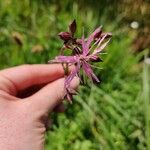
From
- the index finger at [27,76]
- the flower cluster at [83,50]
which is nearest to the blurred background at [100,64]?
the index finger at [27,76]

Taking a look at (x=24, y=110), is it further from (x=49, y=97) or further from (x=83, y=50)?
(x=83, y=50)

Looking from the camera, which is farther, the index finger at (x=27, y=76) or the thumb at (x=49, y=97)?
the index finger at (x=27, y=76)

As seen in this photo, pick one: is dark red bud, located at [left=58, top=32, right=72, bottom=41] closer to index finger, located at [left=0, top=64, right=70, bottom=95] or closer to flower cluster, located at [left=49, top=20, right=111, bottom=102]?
flower cluster, located at [left=49, top=20, right=111, bottom=102]

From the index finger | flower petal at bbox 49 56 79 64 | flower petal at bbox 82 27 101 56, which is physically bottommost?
the index finger

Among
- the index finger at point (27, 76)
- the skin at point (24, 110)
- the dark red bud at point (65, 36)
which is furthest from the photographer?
the index finger at point (27, 76)

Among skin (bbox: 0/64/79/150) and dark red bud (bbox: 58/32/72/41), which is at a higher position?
dark red bud (bbox: 58/32/72/41)

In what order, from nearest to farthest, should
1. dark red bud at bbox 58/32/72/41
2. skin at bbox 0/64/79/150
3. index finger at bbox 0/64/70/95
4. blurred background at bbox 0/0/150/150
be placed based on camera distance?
dark red bud at bbox 58/32/72/41
skin at bbox 0/64/79/150
index finger at bbox 0/64/70/95
blurred background at bbox 0/0/150/150

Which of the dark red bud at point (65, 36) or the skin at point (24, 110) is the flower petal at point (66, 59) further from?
the skin at point (24, 110)

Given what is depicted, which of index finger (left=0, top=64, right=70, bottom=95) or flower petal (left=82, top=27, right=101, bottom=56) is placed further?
index finger (left=0, top=64, right=70, bottom=95)

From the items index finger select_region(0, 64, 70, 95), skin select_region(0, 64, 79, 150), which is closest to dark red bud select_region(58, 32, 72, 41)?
skin select_region(0, 64, 79, 150)

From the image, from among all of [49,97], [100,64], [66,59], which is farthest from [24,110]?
[100,64]
